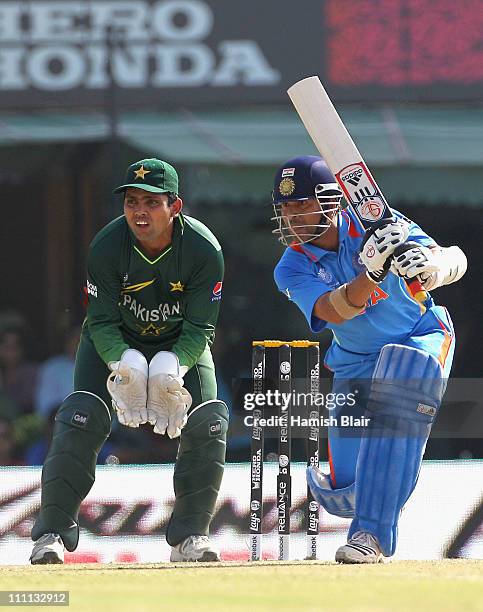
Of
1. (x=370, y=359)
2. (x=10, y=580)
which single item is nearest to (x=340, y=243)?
(x=370, y=359)

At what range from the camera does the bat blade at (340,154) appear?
4699mm

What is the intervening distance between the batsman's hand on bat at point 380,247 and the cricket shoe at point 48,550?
132cm

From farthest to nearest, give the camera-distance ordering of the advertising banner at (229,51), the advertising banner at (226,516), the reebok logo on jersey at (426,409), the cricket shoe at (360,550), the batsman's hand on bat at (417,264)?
the advertising banner at (229,51), the advertising banner at (226,516), the reebok logo on jersey at (426,409), the cricket shoe at (360,550), the batsman's hand on bat at (417,264)

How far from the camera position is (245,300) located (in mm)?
8516

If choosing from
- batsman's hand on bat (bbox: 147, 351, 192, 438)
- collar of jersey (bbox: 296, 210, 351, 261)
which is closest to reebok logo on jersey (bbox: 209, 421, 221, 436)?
batsman's hand on bat (bbox: 147, 351, 192, 438)

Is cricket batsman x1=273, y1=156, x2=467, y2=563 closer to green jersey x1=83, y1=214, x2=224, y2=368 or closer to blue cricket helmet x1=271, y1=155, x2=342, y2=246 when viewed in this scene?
blue cricket helmet x1=271, y1=155, x2=342, y2=246

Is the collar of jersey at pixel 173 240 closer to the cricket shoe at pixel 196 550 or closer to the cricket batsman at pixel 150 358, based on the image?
the cricket batsman at pixel 150 358

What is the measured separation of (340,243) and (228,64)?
13.3 feet

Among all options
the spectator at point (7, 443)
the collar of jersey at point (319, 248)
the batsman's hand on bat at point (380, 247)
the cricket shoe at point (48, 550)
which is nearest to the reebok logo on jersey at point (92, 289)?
the collar of jersey at point (319, 248)

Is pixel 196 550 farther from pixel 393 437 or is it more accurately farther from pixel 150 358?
pixel 393 437

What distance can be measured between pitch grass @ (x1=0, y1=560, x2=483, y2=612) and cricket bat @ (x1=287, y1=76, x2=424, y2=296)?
1019 mm

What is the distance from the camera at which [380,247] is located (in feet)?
14.7

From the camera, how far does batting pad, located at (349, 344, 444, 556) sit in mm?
4621

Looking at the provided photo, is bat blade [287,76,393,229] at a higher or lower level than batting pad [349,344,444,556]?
higher
